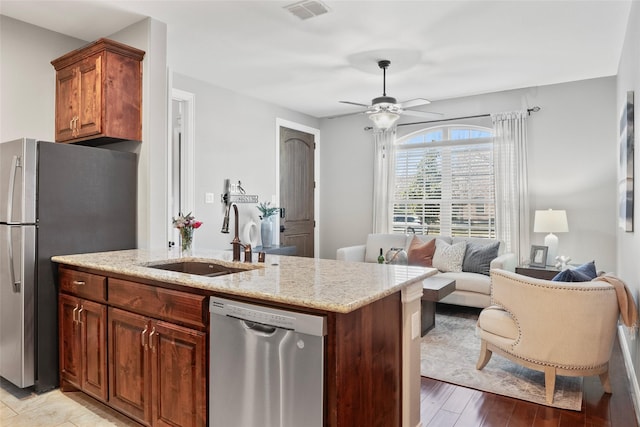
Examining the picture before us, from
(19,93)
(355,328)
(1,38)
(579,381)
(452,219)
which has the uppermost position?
(1,38)

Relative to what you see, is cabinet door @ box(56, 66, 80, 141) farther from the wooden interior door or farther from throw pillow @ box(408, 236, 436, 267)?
throw pillow @ box(408, 236, 436, 267)

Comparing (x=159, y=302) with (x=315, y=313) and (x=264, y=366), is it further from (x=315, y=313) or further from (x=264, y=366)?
(x=315, y=313)

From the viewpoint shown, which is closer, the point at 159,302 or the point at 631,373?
the point at 159,302

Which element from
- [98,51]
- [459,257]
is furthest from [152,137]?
[459,257]

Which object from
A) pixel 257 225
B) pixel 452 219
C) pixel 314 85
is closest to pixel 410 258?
pixel 452 219

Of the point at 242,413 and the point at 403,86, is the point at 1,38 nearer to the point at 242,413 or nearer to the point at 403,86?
the point at 242,413

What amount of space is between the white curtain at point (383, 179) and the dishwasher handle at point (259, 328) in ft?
14.8

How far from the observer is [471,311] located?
481cm

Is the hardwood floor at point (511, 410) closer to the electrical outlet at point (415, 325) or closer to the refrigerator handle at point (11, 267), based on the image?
the electrical outlet at point (415, 325)

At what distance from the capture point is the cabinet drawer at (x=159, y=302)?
1917mm

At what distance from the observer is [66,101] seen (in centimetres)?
332

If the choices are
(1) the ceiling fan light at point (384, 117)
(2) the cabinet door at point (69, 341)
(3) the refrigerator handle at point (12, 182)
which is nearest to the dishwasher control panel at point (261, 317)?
(2) the cabinet door at point (69, 341)

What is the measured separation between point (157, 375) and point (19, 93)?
261 cm

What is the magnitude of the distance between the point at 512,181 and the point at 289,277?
4.04m
